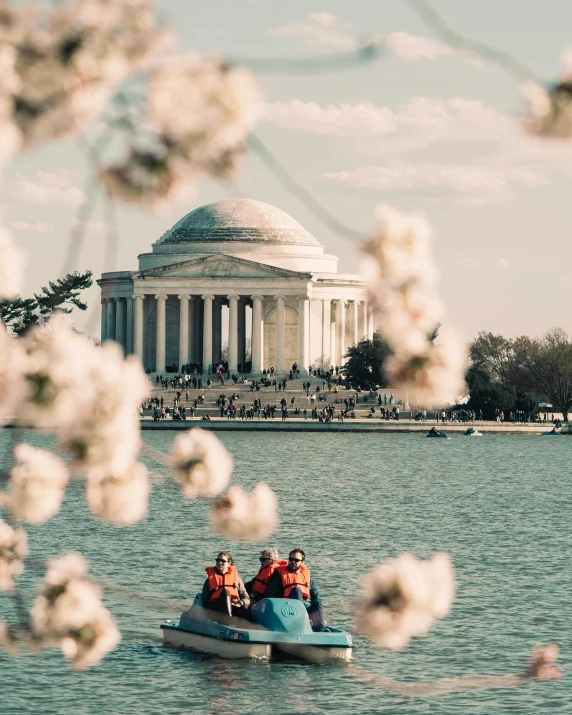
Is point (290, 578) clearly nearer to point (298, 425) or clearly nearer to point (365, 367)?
point (298, 425)

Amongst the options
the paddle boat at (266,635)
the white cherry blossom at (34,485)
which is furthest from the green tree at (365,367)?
the white cherry blossom at (34,485)

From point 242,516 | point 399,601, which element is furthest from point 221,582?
point 399,601

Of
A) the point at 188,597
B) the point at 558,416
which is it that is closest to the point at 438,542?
the point at 188,597

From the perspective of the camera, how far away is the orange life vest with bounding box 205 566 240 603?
3566cm

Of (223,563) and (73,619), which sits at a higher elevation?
(73,619)

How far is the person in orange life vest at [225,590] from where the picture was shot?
117 feet

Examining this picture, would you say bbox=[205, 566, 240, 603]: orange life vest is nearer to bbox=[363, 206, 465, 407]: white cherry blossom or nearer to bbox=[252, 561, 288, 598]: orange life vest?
bbox=[252, 561, 288, 598]: orange life vest

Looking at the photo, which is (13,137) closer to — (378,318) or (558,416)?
(378,318)

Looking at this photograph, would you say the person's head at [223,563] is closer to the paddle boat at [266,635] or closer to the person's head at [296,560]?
the paddle boat at [266,635]

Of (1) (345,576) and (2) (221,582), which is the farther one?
(1) (345,576)

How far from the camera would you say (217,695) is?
112ft

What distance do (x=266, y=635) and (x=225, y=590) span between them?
4.98 ft

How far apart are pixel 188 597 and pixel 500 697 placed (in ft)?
49.4

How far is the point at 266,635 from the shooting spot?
36.4 metres
